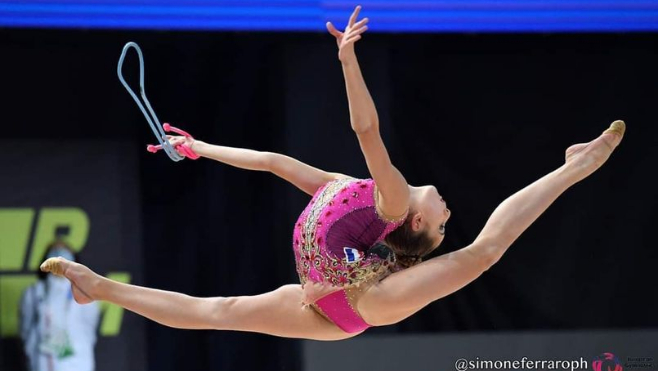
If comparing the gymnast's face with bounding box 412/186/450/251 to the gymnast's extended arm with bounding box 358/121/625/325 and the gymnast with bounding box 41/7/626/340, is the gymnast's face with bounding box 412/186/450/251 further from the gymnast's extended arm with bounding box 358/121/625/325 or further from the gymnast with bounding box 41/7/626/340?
the gymnast's extended arm with bounding box 358/121/625/325

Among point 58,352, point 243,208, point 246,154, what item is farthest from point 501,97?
point 58,352

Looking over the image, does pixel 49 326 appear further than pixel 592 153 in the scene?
Yes

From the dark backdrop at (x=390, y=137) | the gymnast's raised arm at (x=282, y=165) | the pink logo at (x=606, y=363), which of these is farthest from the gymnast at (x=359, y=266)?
the pink logo at (x=606, y=363)

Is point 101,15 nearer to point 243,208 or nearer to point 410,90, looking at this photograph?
point 243,208

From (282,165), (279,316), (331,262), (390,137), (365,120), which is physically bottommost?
(279,316)

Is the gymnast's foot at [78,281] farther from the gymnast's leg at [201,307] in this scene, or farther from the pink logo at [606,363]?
the pink logo at [606,363]

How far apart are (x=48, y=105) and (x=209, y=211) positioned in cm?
96

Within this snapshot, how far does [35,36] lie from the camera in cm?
512

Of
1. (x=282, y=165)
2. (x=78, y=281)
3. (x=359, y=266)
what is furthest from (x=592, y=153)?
(x=78, y=281)

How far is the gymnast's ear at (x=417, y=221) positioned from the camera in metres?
3.36

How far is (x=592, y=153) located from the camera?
3.53 m

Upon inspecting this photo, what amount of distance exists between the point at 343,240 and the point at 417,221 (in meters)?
0.25

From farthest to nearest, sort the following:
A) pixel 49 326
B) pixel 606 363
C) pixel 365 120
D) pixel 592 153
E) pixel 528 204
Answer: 1. pixel 606 363
2. pixel 49 326
3. pixel 592 153
4. pixel 528 204
5. pixel 365 120

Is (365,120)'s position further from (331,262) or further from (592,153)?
(592,153)
